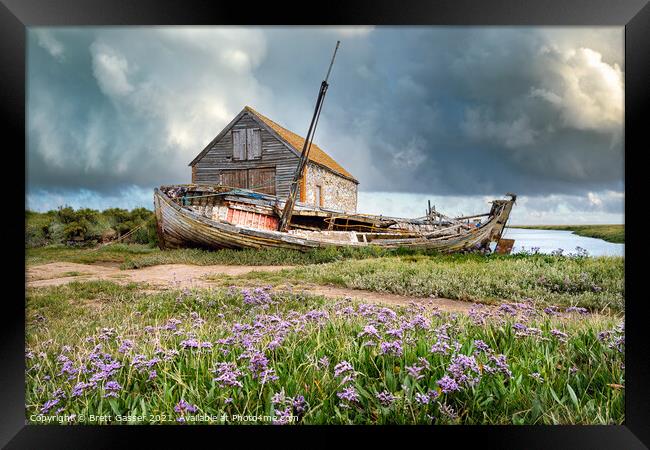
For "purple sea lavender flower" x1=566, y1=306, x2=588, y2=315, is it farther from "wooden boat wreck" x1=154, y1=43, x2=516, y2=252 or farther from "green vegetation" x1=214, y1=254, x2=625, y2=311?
"wooden boat wreck" x1=154, y1=43, x2=516, y2=252

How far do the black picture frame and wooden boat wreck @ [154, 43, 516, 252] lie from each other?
110 cm

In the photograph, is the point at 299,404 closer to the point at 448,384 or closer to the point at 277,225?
the point at 448,384

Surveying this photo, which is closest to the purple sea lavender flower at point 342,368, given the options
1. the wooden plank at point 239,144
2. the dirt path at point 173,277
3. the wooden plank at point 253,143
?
the dirt path at point 173,277

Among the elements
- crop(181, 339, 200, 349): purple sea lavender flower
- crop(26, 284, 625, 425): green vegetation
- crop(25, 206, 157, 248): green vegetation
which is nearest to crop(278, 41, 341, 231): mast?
crop(25, 206, 157, 248): green vegetation

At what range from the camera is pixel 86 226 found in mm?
3502

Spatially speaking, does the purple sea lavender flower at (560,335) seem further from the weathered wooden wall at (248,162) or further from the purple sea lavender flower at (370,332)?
the weathered wooden wall at (248,162)

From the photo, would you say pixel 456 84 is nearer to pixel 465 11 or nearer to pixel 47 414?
pixel 465 11

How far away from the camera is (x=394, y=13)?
285cm

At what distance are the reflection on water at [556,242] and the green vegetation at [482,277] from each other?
0.07m

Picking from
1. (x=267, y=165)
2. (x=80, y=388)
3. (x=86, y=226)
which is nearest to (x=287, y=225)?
(x=267, y=165)

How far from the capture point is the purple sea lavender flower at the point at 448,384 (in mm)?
2277

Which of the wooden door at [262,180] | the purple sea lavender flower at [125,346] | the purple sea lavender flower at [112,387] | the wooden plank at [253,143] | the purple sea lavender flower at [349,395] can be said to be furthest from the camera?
the wooden door at [262,180]

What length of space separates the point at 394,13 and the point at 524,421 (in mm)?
2924

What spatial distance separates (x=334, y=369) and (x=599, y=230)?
2630mm
